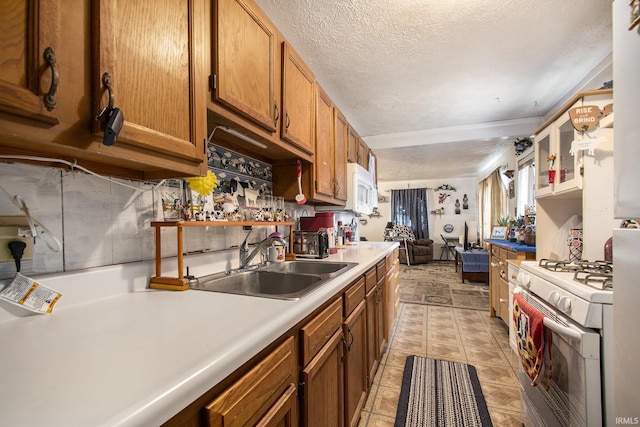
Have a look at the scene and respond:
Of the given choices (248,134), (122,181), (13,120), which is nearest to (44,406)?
(13,120)

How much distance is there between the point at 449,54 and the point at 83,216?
2.40 metres

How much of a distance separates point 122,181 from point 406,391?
195 centimetres

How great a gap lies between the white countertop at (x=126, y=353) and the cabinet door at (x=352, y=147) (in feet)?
6.52

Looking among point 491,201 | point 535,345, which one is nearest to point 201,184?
point 535,345

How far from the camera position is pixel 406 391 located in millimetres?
1789

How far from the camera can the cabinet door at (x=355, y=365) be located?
1.27 metres

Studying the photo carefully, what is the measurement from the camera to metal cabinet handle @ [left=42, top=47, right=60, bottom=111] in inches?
21.7

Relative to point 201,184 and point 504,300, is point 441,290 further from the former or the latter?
point 201,184

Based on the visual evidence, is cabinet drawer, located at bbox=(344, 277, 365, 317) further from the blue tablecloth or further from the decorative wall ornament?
the decorative wall ornament

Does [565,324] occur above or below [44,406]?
below

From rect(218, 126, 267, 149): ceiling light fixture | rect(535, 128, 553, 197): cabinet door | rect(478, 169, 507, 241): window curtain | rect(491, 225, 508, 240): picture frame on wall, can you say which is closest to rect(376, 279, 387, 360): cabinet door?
rect(218, 126, 267, 149): ceiling light fixture

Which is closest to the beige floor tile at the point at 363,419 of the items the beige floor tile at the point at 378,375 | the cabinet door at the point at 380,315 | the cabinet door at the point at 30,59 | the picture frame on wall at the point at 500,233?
the beige floor tile at the point at 378,375

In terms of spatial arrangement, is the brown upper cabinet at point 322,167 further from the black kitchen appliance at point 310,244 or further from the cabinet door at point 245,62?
the cabinet door at point 245,62

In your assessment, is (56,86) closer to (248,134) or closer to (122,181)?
(122,181)
